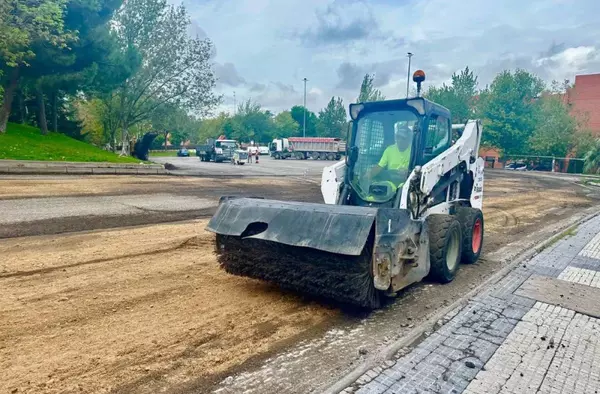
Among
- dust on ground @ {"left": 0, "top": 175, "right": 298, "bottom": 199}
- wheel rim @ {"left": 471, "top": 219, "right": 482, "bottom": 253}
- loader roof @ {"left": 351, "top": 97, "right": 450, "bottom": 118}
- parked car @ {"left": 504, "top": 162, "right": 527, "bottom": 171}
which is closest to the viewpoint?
loader roof @ {"left": 351, "top": 97, "right": 450, "bottom": 118}

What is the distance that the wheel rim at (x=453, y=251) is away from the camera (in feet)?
18.2

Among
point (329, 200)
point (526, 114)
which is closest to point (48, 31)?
point (329, 200)

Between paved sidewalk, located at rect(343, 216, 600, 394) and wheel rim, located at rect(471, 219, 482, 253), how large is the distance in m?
0.88

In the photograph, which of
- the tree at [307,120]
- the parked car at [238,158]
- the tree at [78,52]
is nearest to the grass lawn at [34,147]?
the tree at [78,52]

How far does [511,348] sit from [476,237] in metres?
3.20

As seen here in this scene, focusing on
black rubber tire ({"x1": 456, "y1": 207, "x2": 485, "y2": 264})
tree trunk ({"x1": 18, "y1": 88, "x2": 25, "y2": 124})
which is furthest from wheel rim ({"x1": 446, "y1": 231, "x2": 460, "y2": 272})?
tree trunk ({"x1": 18, "y1": 88, "x2": 25, "y2": 124})

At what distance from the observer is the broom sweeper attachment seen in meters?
3.99

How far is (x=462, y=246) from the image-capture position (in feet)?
20.6

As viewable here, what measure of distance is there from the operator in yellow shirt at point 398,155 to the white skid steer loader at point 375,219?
0.05 feet

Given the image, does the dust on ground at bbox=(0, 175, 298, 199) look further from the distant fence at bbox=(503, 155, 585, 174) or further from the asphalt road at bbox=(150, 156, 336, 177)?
the distant fence at bbox=(503, 155, 585, 174)

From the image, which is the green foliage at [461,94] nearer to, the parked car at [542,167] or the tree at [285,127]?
the parked car at [542,167]

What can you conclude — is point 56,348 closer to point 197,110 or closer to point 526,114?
point 197,110

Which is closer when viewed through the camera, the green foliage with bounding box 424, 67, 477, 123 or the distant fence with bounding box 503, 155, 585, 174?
the distant fence with bounding box 503, 155, 585, 174

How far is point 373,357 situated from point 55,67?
71.7 feet
